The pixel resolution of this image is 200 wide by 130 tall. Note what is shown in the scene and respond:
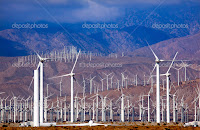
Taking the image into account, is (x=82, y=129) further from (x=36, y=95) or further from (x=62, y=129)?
(x=36, y=95)

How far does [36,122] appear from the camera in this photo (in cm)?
7756

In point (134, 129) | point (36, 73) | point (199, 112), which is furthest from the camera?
point (199, 112)

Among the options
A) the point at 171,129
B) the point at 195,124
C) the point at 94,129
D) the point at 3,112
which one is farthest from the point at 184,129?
the point at 3,112

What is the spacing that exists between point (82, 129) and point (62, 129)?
2563 mm

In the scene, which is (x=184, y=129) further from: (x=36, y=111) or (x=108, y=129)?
(x=36, y=111)

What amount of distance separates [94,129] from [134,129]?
4.68 meters

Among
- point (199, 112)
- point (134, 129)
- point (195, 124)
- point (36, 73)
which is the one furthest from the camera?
point (199, 112)

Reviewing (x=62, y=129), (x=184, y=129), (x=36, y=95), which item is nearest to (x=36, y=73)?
(x=36, y=95)

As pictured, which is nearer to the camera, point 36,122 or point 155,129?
point 155,129

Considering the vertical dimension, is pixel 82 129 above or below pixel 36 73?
below

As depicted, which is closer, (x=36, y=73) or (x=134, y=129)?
(x=134, y=129)

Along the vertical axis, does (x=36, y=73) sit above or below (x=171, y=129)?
above

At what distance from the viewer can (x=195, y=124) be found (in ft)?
267

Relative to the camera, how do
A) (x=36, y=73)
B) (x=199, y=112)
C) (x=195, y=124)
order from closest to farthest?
(x=36, y=73) → (x=195, y=124) → (x=199, y=112)
